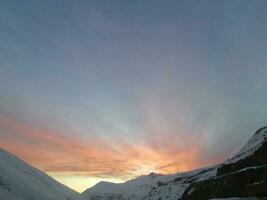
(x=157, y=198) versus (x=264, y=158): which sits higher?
(x=157, y=198)

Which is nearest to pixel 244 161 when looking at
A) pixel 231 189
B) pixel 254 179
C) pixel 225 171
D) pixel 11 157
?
pixel 225 171

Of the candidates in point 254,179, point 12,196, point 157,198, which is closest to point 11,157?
point 157,198

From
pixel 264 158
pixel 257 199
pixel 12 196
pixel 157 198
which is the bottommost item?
pixel 257 199

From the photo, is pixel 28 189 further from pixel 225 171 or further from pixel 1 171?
pixel 225 171

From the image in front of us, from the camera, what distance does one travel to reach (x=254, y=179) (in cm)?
3294

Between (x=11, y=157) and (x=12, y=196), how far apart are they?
44.0m

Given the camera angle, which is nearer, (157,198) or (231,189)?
(231,189)

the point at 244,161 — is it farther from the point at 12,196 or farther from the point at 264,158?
the point at 12,196

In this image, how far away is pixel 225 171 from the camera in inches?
2116

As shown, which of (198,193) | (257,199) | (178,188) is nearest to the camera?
(257,199)

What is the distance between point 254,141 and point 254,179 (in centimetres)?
2937

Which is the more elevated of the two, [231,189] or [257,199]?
[231,189]

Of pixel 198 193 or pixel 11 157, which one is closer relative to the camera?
pixel 198 193

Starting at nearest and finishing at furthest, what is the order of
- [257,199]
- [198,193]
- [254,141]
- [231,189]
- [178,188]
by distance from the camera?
[257,199] < [231,189] < [198,193] < [254,141] < [178,188]
